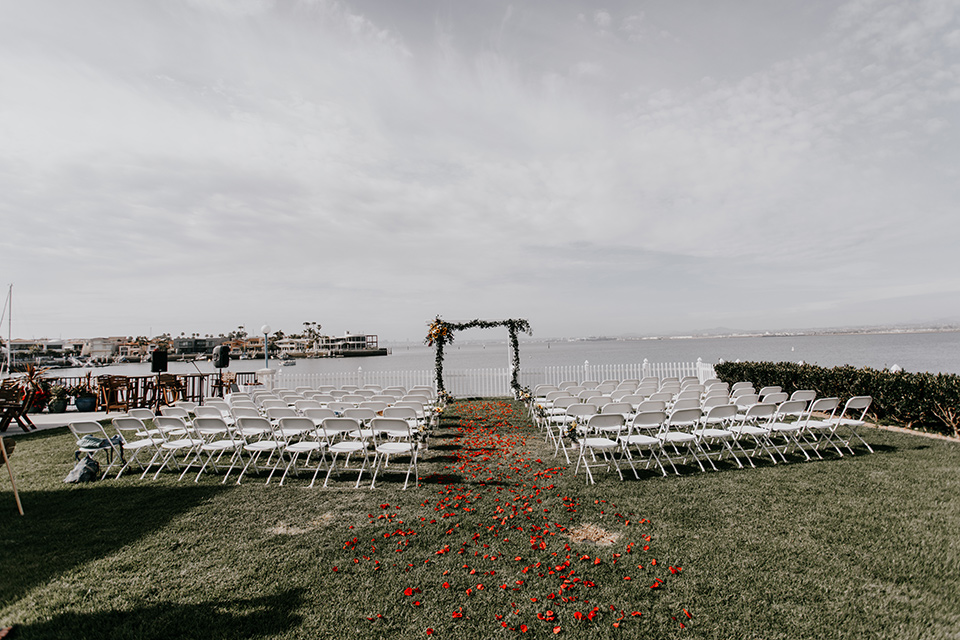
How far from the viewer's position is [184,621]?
2.73 metres

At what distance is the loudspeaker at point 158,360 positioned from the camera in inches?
484

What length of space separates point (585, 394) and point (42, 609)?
8.40 metres

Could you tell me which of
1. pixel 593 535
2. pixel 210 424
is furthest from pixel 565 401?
pixel 210 424

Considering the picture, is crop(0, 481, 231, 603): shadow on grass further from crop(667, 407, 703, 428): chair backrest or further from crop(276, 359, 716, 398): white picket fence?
crop(276, 359, 716, 398): white picket fence

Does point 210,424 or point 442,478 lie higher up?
point 210,424

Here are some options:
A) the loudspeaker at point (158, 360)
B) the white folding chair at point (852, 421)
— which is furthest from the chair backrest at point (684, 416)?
the loudspeaker at point (158, 360)

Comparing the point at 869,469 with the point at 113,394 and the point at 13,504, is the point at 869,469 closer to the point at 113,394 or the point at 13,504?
the point at 13,504

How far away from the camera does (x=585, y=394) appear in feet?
31.6

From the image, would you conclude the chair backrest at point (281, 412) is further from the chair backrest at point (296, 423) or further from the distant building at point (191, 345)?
the distant building at point (191, 345)

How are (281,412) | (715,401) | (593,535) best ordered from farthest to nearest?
(715,401), (281,412), (593,535)

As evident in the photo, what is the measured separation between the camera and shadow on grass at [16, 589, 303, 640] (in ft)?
8.55

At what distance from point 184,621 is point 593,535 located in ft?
9.63

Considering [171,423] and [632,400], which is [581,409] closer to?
[632,400]

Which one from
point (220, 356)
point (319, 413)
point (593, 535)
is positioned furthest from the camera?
point (220, 356)
